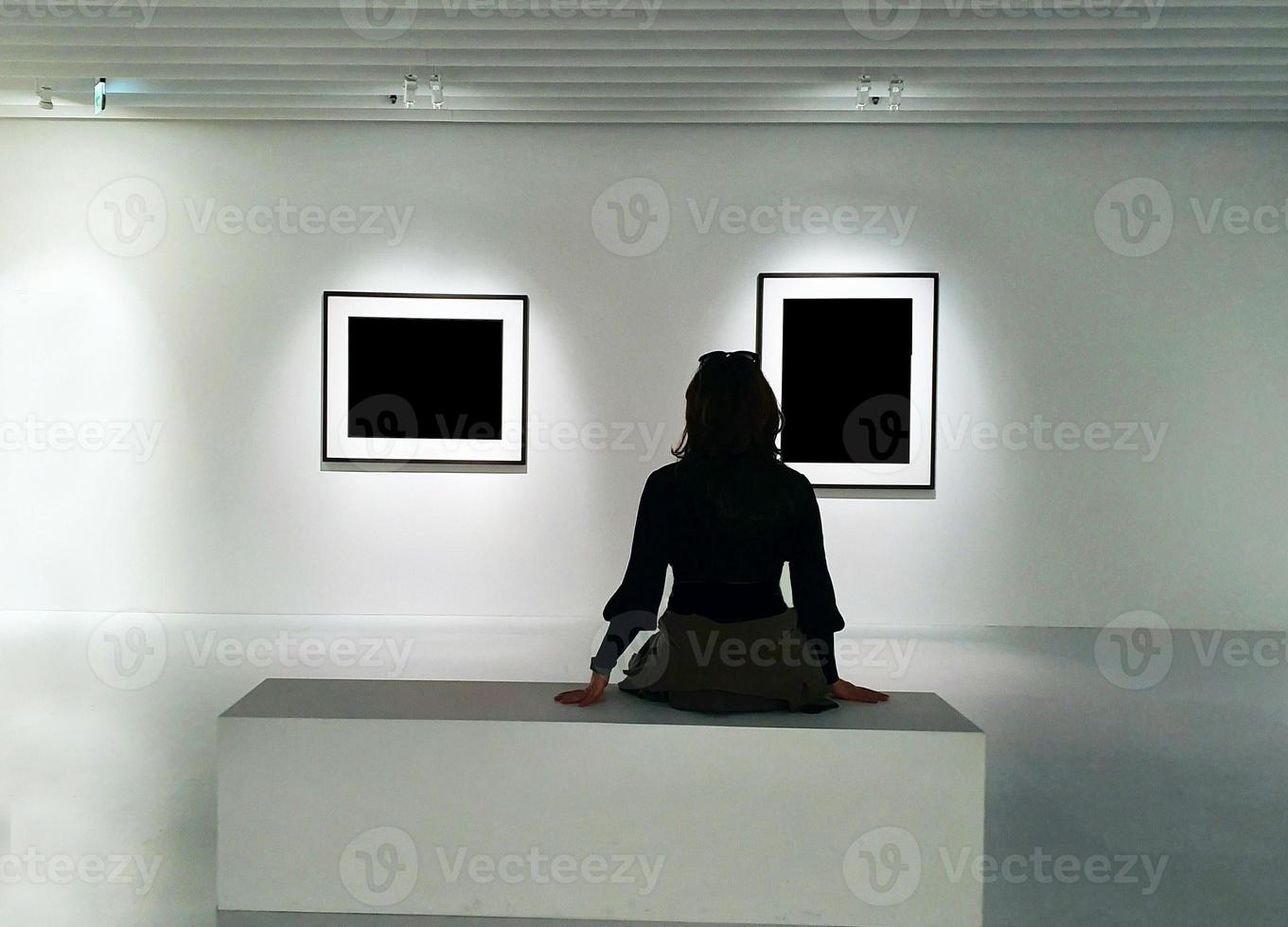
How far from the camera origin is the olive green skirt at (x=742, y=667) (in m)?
2.79

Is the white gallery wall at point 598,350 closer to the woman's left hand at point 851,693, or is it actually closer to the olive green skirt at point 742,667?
the woman's left hand at point 851,693

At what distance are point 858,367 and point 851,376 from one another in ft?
0.25

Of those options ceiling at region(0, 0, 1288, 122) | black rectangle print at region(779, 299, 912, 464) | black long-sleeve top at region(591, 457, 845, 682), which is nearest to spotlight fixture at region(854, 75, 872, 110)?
ceiling at region(0, 0, 1288, 122)

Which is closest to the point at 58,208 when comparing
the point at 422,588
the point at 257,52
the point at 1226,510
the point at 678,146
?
the point at 257,52

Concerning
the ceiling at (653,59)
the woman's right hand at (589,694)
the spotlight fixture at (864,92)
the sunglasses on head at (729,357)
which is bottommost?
the woman's right hand at (589,694)

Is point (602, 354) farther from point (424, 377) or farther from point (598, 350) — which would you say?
point (424, 377)

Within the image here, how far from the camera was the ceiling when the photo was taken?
554cm

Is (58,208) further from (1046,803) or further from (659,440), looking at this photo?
(1046,803)

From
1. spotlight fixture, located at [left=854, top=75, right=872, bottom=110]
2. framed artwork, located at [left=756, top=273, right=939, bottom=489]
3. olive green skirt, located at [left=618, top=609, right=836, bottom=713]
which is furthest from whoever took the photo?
framed artwork, located at [left=756, top=273, right=939, bottom=489]

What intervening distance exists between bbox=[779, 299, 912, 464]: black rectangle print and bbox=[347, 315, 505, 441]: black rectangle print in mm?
2000

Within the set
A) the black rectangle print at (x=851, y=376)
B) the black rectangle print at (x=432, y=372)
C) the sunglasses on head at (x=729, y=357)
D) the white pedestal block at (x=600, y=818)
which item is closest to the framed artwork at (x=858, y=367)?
the black rectangle print at (x=851, y=376)

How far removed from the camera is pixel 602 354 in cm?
728

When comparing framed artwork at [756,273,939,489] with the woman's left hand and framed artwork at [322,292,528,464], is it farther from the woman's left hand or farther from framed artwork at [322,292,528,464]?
the woman's left hand

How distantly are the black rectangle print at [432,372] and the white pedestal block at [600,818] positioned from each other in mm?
4638
